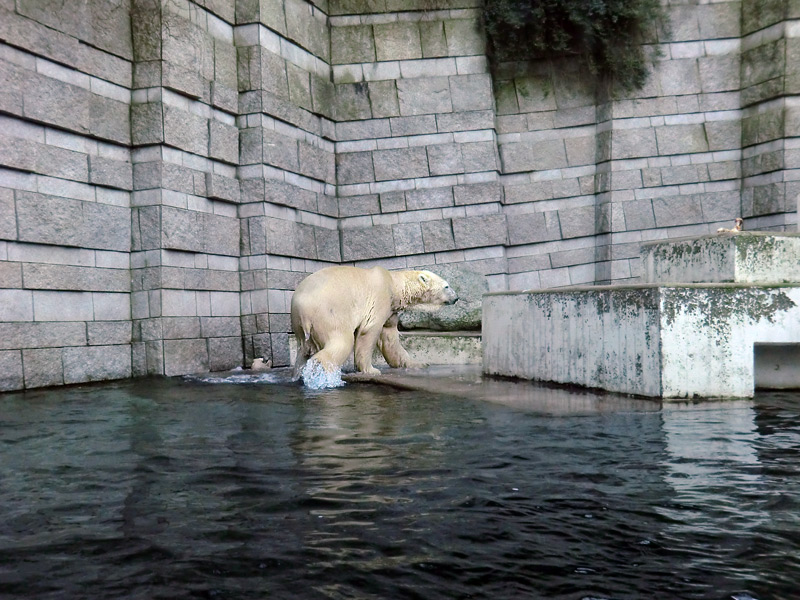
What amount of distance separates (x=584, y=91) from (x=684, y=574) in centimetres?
1275

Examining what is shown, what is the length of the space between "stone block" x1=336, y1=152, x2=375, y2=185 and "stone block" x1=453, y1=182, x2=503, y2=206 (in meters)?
Answer: 1.55

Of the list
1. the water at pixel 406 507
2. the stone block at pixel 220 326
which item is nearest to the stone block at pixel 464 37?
the stone block at pixel 220 326

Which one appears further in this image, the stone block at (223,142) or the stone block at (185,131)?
the stone block at (223,142)

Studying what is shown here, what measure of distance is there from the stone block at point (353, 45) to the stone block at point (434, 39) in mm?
918

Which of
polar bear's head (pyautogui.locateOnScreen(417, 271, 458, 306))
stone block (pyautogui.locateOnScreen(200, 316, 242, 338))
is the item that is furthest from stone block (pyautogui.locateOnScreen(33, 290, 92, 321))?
polar bear's head (pyautogui.locateOnScreen(417, 271, 458, 306))

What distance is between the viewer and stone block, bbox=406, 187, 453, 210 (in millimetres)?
13469

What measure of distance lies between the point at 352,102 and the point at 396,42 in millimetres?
1352

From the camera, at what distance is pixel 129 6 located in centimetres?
1012

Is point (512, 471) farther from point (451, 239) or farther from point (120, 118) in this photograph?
point (451, 239)

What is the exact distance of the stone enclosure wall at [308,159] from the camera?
29.1 feet

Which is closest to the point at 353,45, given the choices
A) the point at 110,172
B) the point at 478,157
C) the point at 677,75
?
the point at 478,157

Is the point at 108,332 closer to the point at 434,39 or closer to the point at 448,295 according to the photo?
the point at 448,295

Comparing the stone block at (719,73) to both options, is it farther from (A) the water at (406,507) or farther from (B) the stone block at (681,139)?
(A) the water at (406,507)

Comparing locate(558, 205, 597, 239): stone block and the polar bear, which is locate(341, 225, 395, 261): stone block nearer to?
locate(558, 205, 597, 239): stone block
